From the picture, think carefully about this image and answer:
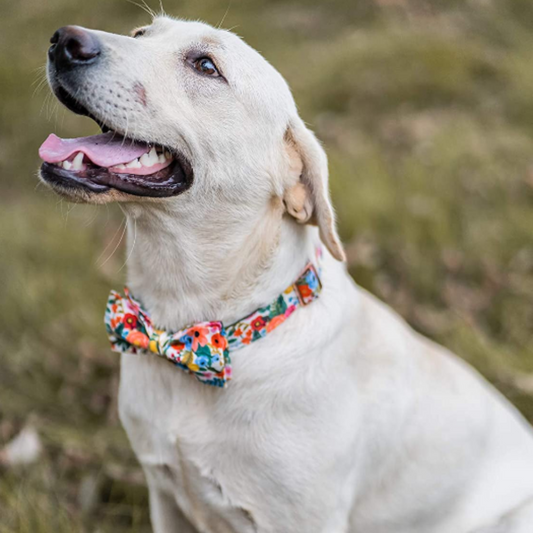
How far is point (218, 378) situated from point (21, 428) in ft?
5.31

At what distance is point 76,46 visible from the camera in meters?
2.23

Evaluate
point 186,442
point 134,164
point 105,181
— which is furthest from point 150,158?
point 186,442

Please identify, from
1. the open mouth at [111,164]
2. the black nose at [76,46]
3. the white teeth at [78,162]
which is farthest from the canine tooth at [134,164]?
the black nose at [76,46]

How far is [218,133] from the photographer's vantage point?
242 cm

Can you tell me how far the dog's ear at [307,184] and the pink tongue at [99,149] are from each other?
1.73 ft

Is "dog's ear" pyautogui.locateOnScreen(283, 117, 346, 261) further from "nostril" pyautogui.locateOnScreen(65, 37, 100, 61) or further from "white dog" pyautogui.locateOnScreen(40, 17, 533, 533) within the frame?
"nostril" pyautogui.locateOnScreen(65, 37, 100, 61)

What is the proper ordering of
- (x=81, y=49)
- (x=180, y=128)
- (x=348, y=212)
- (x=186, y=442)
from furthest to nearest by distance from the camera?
(x=348, y=212) < (x=186, y=442) < (x=180, y=128) < (x=81, y=49)

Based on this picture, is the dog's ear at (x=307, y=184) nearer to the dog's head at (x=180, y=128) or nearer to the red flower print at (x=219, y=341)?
the dog's head at (x=180, y=128)

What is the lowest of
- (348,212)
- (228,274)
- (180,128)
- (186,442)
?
(348,212)

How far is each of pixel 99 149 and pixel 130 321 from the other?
2.06 feet

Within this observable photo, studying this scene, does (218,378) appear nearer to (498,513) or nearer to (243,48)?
(243,48)

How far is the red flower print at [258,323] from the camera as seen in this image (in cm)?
246

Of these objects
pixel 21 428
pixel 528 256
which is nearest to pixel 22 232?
pixel 21 428

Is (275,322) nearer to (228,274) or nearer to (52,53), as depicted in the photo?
(228,274)
